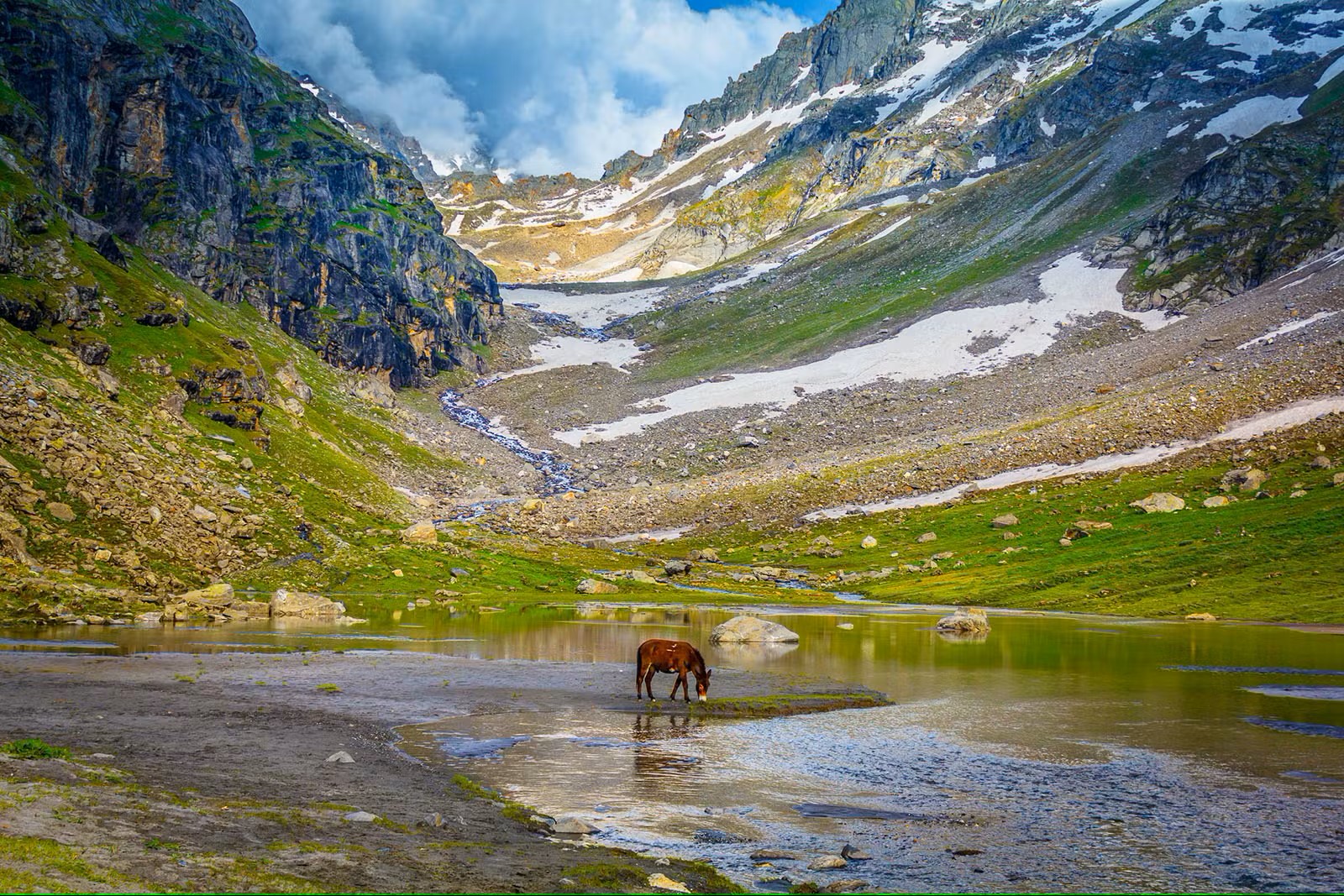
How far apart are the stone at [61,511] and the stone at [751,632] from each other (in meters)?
34.7

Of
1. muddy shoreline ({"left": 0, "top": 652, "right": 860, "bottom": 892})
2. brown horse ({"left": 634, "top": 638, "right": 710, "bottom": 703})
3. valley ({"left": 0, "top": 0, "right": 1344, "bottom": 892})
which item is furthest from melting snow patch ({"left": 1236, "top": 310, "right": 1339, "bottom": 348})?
brown horse ({"left": 634, "top": 638, "right": 710, "bottom": 703})

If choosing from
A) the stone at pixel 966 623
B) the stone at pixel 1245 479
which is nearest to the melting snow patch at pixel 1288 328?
the stone at pixel 1245 479

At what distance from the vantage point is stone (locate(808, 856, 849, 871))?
14.1 m

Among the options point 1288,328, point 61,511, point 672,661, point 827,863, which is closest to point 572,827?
point 827,863

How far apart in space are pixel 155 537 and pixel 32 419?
9103mm

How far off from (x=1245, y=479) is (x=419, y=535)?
74642mm

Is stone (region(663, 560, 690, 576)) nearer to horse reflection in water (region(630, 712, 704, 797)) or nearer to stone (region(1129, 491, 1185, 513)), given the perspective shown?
stone (region(1129, 491, 1185, 513))

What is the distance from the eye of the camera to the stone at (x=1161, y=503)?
85500 millimetres

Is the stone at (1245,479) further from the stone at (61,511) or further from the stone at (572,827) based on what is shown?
the stone at (61,511)

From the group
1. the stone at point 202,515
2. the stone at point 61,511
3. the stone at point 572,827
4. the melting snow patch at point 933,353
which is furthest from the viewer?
the melting snow patch at point 933,353

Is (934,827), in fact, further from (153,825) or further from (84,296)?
(84,296)

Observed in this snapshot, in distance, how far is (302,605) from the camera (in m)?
54.5

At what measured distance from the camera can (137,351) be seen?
8038 cm

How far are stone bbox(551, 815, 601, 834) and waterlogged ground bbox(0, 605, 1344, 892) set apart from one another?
0.28 meters
